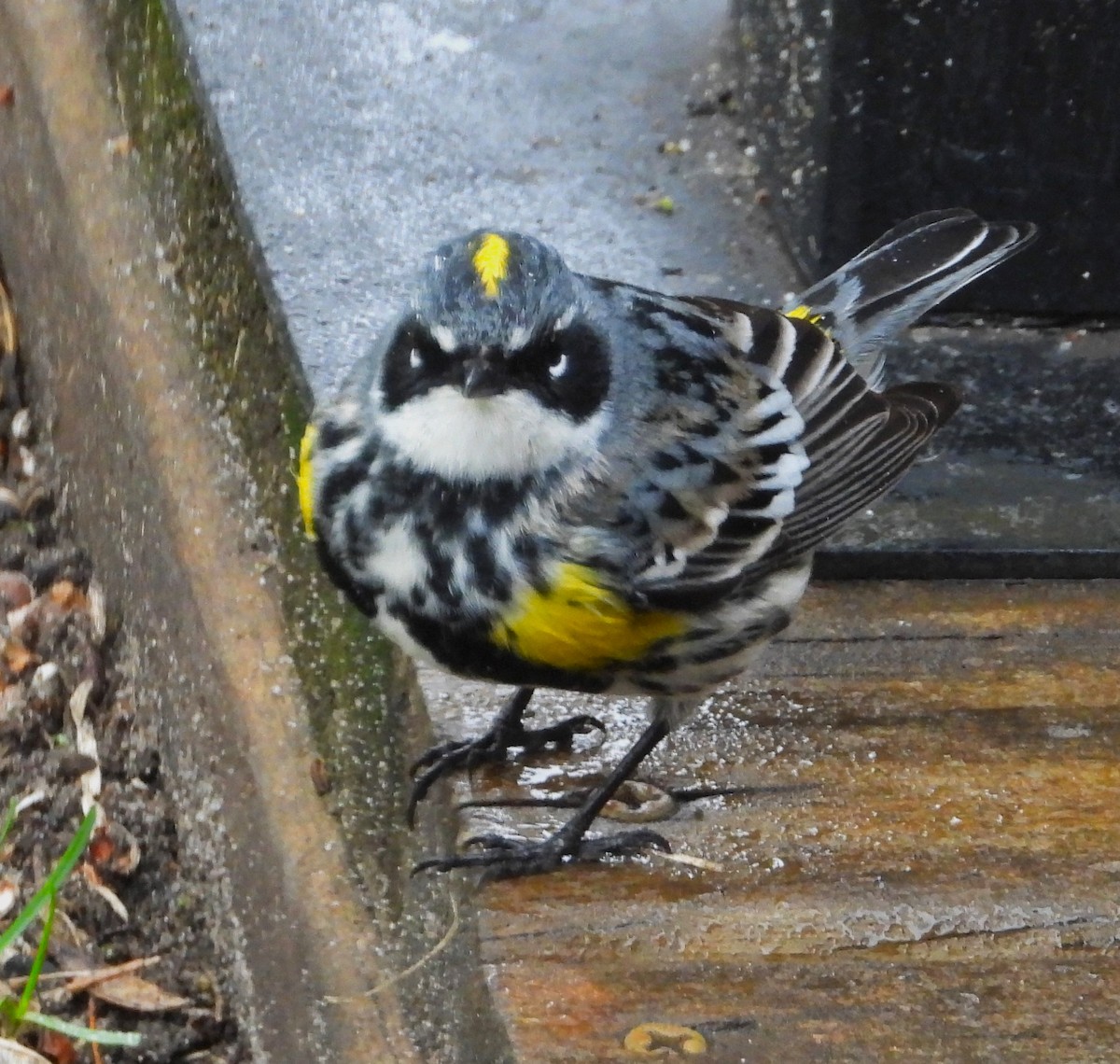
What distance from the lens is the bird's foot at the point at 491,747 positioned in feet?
8.30

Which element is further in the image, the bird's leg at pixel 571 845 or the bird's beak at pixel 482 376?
the bird's leg at pixel 571 845

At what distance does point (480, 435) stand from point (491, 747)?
0.52 metres

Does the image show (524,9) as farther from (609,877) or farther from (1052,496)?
(609,877)

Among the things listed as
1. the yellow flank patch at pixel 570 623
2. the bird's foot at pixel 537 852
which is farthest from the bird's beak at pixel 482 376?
the bird's foot at pixel 537 852

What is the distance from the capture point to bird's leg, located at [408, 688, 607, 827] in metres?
2.53

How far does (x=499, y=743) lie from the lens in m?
2.60

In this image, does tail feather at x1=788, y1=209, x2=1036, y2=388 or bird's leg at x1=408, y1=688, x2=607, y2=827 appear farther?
tail feather at x1=788, y1=209, x2=1036, y2=388

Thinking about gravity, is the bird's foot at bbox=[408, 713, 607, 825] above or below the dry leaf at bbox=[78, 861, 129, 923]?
above

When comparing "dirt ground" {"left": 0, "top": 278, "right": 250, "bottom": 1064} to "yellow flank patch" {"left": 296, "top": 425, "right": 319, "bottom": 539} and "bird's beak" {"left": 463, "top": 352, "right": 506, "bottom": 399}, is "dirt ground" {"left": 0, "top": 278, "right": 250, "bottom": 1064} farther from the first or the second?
"bird's beak" {"left": 463, "top": 352, "right": 506, "bottom": 399}

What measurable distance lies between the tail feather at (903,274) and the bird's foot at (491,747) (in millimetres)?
848

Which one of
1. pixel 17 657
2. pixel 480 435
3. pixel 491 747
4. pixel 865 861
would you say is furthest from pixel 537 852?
pixel 17 657

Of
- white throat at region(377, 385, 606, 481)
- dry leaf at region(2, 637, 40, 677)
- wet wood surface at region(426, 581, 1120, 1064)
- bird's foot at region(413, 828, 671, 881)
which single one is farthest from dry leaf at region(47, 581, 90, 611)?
white throat at region(377, 385, 606, 481)

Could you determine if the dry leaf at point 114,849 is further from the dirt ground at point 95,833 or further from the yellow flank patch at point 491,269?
the yellow flank patch at point 491,269

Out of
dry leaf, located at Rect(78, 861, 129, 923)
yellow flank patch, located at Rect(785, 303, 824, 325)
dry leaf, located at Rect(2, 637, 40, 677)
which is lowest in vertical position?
dry leaf, located at Rect(78, 861, 129, 923)
